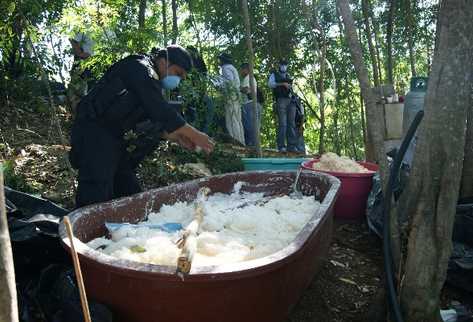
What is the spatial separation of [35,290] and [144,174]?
3.12m

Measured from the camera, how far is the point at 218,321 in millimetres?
1942

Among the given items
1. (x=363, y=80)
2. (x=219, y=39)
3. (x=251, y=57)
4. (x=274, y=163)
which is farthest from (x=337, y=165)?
(x=219, y=39)

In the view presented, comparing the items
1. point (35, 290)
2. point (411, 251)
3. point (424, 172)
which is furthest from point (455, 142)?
point (35, 290)

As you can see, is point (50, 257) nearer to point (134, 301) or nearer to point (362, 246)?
point (134, 301)

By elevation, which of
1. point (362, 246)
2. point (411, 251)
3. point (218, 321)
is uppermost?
point (411, 251)

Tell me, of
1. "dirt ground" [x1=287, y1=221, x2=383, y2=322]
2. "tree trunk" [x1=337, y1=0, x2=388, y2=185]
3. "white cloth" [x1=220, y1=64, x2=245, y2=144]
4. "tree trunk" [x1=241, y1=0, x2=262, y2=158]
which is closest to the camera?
"tree trunk" [x1=337, y1=0, x2=388, y2=185]

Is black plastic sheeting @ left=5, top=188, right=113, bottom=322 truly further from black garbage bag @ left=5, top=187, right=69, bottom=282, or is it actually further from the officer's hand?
the officer's hand

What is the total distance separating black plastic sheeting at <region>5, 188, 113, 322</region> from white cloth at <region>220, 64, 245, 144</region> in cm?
375

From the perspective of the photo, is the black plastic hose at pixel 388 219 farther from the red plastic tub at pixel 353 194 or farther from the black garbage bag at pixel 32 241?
the red plastic tub at pixel 353 194

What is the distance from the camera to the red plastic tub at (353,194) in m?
4.45

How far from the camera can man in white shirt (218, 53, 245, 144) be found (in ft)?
20.8

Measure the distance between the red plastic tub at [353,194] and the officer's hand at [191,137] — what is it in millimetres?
1617

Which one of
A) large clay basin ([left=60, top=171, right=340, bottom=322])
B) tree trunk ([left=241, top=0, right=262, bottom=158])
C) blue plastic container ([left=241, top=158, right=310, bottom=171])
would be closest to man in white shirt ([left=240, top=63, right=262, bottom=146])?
tree trunk ([left=241, top=0, right=262, bottom=158])

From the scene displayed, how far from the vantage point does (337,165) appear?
4820 mm
